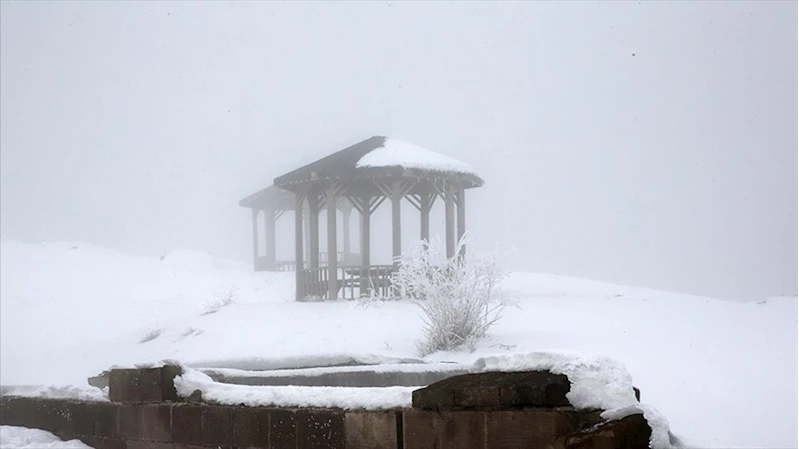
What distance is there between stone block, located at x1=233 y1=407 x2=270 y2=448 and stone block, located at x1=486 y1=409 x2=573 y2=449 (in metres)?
1.84

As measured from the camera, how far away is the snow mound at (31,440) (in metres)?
7.28

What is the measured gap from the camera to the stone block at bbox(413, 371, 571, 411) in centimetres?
487

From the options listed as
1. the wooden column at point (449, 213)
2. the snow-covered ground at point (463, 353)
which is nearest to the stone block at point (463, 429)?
the snow-covered ground at point (463, 353)

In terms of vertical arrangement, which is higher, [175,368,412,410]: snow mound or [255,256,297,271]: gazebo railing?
[255,256,297,271]: gazebo railing

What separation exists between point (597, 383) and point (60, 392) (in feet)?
17.4

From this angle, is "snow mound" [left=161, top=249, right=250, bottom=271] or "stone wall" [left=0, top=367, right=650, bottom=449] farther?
"snow mound" [left=161, top=249, right=250, bottom=271]

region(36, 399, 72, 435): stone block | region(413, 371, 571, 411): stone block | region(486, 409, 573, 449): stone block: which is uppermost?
region(413, 371, 571, 411): stone block

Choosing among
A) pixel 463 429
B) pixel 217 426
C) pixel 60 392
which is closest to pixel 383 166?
pixel 60 392

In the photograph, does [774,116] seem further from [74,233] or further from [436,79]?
[74,233]

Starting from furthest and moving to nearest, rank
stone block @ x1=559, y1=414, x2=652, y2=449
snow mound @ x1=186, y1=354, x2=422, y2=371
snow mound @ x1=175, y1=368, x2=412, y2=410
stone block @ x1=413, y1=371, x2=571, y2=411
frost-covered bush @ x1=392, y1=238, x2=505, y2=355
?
frost-covered bush @ x1=392, y1=238, x2=505, y2=355, snow mound @ x1=186, y1=354, x2=422, y2=371, snow mound @ x1=175, y1=368, x2=412, y2=410, stone block @ x1=413, y1=371, x2=571, y2=411, stone block @ x1=559, y1=414, x2=652, y2=449

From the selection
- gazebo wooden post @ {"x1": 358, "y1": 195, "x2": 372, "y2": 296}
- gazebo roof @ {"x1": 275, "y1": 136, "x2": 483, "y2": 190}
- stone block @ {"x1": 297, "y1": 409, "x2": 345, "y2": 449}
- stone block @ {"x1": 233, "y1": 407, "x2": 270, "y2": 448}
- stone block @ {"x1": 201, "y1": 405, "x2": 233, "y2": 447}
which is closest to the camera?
stone block @ {"x1": 297, "y1": 409, "x2": 345, "y2": 449}

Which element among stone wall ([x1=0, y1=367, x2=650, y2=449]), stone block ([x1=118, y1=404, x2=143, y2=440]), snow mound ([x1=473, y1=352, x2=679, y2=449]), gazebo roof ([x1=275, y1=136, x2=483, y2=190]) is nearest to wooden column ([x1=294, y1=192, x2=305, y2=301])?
gazebo roof ([x1=275, y1=136, x2=483, y2=190])

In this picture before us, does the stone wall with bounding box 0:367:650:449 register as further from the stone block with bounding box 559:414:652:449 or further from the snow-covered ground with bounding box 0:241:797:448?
the snow-covered ground with bounding box 0:241:797:448

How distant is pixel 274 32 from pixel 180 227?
5001cm
